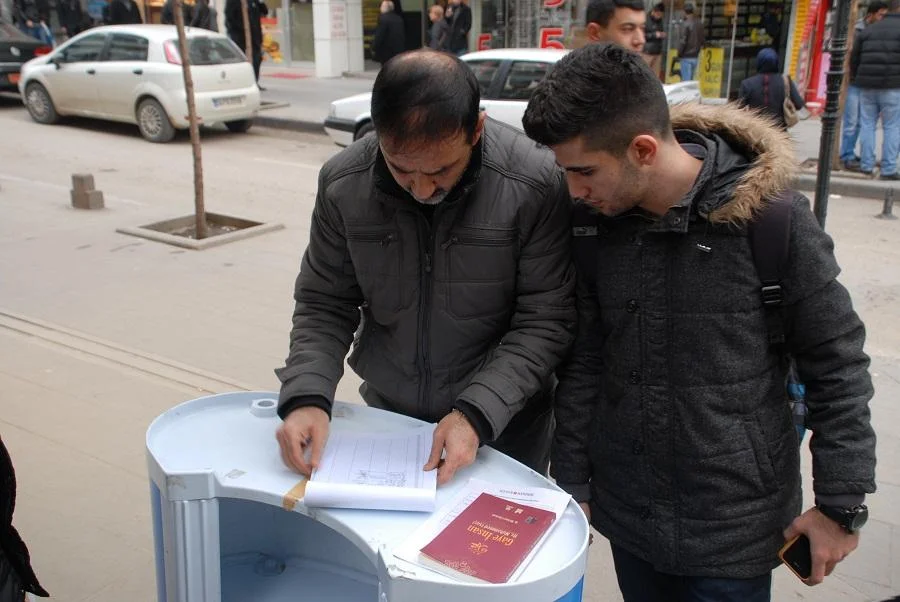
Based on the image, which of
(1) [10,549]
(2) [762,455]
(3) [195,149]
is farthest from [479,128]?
(3) [195,149]

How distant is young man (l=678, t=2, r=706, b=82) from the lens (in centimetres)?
1437

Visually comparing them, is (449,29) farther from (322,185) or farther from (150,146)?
(322,185)

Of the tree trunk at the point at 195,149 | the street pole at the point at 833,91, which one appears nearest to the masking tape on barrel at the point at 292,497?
the street pole at the point at 833,91

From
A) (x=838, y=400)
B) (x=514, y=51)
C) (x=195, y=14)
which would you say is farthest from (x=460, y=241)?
(x=195, y=14)

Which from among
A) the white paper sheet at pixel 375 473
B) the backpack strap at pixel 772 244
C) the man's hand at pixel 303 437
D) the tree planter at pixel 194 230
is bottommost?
the tree planter at pixel 194 230

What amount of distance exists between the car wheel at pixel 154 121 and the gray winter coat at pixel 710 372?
11.2 meters

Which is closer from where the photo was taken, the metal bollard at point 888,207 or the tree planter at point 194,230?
the tree planter at point 194,230

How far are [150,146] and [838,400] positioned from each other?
454 inches

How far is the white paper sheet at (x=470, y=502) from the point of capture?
1.55 meters

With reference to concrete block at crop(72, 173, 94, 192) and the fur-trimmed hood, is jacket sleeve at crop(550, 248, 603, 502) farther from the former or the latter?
concrete block at crop(72, 173, 94, 192)

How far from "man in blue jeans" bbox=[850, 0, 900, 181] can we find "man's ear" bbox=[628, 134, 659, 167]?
352 inches

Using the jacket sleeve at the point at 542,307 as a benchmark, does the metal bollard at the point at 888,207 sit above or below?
below

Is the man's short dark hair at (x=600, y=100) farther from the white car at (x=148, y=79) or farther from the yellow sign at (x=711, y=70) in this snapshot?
the yellow sign at (x=711, y=70)

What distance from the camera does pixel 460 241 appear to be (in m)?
1.92
